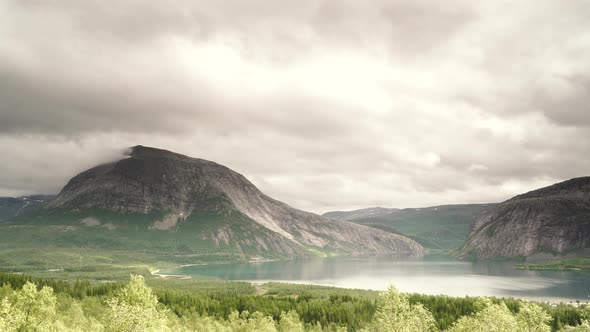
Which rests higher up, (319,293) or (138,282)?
(138,282)

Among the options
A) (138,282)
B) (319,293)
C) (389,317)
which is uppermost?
(138,282)

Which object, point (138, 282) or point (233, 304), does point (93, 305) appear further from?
point (138, 282)

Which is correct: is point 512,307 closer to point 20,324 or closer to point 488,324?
point 488,324

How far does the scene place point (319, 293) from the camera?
194m

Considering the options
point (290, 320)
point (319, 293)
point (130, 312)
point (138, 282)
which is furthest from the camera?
point (319, 293)

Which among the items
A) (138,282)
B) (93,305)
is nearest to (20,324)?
(138,282)

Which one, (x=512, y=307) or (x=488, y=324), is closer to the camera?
(x=488, y=324)

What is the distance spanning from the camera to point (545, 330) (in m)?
83.6

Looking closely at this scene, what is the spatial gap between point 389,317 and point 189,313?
7484 cm

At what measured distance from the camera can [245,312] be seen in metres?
135

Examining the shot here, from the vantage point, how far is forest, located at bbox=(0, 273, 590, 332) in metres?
73.8

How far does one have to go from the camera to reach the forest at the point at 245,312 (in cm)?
7375

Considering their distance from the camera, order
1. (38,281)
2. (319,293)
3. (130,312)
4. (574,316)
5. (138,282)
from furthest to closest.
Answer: (319,293) → (38,281) → (574,316) → (138,282) → (130,312)

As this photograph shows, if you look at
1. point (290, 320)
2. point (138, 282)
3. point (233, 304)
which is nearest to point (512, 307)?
point (290, 320)
